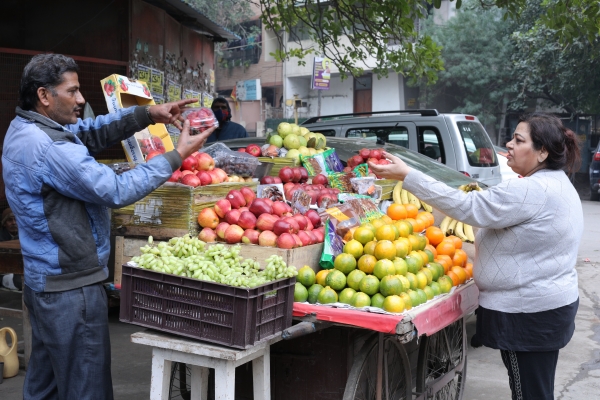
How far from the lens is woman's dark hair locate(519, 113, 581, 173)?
3.22 m

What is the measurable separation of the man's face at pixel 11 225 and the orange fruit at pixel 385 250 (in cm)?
489

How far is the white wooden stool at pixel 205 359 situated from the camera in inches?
115

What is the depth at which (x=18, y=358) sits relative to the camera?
5215mm

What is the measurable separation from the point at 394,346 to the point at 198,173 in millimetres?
1673

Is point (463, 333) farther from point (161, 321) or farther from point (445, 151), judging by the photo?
point (445, 151)

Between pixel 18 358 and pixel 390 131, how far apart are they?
5770 millimetres

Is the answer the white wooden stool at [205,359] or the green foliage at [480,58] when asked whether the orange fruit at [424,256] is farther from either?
the green foliage at [480,58]

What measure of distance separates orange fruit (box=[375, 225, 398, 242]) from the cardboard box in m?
1.68

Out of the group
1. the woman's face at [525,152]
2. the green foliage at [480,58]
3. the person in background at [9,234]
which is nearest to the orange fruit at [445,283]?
the woman's face at [525,152]

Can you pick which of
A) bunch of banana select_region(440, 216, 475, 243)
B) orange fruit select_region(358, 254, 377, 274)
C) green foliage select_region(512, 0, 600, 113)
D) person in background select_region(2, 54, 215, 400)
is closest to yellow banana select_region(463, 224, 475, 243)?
bunch of banana select_region(440, 216, 475, 243)

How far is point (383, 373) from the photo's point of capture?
372cm

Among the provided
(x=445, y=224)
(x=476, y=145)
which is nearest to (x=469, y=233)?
(x=445, y=224)

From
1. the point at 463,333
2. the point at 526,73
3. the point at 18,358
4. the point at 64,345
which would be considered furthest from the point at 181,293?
the point at 526,73

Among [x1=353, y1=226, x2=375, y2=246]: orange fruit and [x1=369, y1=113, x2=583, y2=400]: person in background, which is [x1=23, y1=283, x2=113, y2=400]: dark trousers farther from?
[x1=369, y1=113, x2=583, y2=400]: person in background
